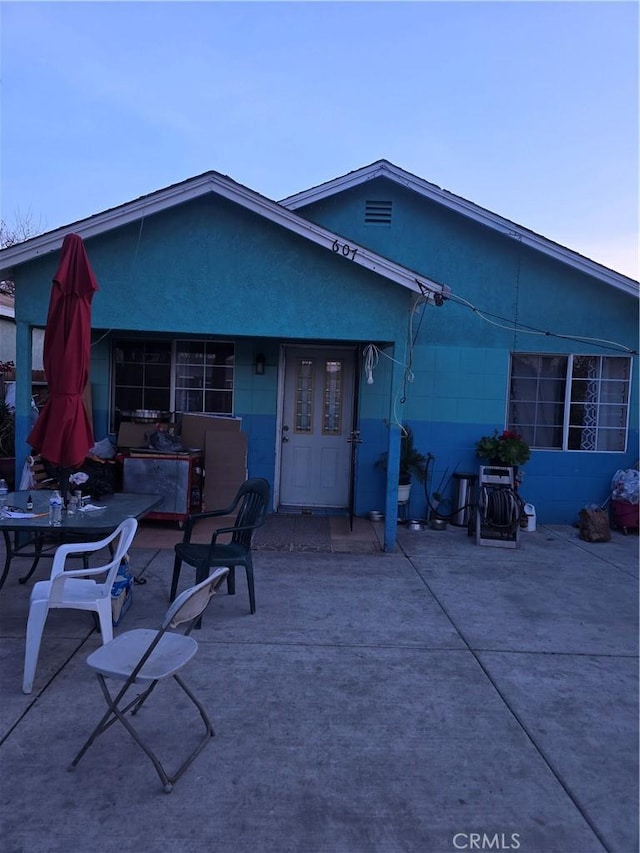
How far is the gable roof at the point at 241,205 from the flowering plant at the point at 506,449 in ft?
8.35

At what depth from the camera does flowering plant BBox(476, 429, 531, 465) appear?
26.0 feet

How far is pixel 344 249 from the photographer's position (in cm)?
633

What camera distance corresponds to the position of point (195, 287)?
21.6ft

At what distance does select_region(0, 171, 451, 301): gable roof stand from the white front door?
2249mm

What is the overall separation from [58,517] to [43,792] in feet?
6.91

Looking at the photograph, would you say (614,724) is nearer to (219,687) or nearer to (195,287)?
(219,687)

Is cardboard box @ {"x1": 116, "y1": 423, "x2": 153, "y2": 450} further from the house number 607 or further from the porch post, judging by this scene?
the house number 607

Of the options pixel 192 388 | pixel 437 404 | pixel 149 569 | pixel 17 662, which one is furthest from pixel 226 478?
pixel 17 662

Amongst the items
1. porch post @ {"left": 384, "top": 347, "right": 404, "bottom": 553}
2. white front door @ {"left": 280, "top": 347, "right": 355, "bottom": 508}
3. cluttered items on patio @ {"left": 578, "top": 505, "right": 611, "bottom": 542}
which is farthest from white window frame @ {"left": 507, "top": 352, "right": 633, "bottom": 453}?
porch post @ {"left": 384, "top": 347, "right": 404, "bottom": 553}

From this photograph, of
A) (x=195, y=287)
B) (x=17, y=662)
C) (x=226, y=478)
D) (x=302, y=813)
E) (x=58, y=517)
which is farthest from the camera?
(x=226, y=478)

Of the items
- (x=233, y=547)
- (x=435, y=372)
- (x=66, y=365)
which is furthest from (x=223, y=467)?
(x=66, y=365)

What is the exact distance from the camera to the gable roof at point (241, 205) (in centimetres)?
629

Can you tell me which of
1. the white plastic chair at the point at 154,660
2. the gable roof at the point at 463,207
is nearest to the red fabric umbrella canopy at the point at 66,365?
the white plastic chair at the point at 154,660

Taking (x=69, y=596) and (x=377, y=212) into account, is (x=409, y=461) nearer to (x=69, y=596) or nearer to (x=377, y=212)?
(x=377, y=212)
